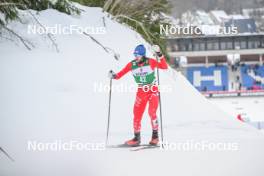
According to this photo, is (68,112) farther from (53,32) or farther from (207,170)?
(207,170)

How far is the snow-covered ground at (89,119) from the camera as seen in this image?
4402mm

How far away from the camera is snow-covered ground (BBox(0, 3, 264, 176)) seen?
4.40 metres

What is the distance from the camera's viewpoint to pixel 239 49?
24.7 m

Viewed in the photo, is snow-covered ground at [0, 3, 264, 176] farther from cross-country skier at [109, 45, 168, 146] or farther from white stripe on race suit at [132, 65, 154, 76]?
white stripe on race suit at [132, 65, 154, 76]

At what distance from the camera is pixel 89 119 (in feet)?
15.9

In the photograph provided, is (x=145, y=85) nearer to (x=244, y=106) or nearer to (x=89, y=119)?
(x=89, y=119)

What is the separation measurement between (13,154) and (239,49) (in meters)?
21.2

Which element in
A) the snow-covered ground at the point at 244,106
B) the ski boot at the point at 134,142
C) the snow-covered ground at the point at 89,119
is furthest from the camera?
the snow-covered ground at the point at 244,106

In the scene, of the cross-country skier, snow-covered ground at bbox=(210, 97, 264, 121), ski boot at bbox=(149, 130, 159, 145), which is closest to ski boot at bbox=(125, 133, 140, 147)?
the cross-country skier

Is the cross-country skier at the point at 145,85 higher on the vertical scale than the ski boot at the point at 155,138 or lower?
higher

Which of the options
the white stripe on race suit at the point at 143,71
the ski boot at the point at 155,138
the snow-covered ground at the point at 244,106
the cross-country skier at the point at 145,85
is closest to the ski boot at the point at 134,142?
the cross-country skier at the point at 145,85

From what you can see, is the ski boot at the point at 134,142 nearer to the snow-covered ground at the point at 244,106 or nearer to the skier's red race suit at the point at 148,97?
the skier's red race suit at the point at 148,97

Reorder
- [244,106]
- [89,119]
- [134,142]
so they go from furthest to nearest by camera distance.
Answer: [244,106] < [89,119] < [134,142]

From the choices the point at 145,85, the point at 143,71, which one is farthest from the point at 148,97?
the point at 143,71
